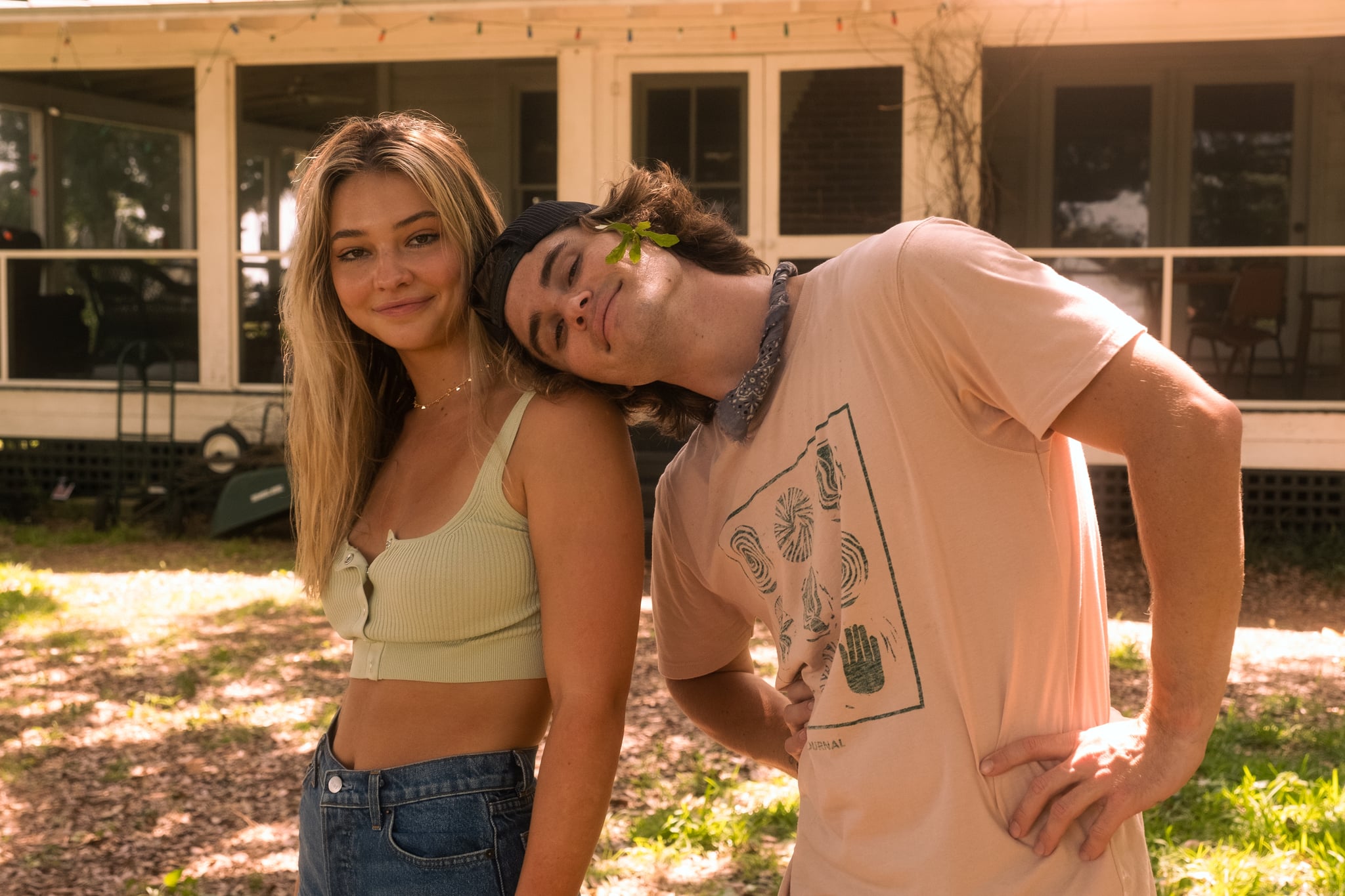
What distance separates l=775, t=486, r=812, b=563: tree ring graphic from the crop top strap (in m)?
0.45

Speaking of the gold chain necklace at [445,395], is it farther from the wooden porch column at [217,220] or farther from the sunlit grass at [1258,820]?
the wooden porch column at [217,220]

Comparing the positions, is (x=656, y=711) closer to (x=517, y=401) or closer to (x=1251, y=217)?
(x=517, y=401)

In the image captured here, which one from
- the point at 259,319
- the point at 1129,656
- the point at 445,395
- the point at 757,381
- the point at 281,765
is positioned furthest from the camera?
the point at 259,319

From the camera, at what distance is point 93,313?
35.3 feet

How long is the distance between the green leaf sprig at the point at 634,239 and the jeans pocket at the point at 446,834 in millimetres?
864

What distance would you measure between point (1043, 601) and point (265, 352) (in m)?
9.97

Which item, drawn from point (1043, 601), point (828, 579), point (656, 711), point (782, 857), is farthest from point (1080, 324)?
point (656, 711)

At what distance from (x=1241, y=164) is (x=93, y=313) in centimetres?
1031

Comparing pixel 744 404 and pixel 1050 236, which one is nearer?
pixel 744 404

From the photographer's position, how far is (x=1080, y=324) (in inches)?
57.1

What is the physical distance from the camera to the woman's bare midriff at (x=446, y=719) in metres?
1.92

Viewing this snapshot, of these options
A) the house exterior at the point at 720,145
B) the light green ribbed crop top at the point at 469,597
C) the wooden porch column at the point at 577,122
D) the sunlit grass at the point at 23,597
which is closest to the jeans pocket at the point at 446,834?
the light green ribbed crop top at the point at 469,597

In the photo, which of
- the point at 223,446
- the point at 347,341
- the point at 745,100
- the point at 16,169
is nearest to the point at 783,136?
the point at 745,100

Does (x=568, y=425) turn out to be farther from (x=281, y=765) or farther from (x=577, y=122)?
(x=577, y=122)
